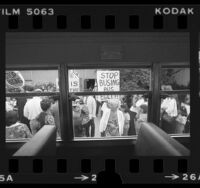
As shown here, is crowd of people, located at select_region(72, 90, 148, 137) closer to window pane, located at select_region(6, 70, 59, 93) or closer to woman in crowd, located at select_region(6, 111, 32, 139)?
window pane, located at select_region(6, 70, 59, 93)

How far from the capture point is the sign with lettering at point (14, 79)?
2438 mm

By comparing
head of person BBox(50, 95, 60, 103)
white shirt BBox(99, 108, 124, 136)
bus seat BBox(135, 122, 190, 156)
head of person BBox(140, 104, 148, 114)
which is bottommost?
bus seat BBox(135, 122, 190, 156)

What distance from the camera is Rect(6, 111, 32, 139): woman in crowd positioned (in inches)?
96.7

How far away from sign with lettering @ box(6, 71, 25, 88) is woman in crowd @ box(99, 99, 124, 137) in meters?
0.67

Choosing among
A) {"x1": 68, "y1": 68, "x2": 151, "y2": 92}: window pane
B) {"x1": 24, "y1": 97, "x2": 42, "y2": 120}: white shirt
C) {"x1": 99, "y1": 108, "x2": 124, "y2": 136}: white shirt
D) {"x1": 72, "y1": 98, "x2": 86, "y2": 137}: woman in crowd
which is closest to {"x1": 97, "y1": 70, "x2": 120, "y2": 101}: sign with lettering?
{"x1": 68, "y1": 68, "x2": 151, "y2": 92}: window pane

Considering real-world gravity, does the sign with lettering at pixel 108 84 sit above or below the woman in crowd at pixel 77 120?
above

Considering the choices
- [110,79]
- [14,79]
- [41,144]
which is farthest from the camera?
[110,79]

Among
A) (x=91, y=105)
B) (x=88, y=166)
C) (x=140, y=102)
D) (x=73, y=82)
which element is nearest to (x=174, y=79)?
(x=140, y=102)

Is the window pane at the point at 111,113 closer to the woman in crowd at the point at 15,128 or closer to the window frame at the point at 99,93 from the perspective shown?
the window frame at the point at 99,93

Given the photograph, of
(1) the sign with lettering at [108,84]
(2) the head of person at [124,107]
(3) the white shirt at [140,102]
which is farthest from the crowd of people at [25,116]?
(3) the white shirt at [140,102]

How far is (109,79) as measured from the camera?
2.56 metres

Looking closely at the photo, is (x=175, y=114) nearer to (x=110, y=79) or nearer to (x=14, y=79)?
(x=110, y=79)

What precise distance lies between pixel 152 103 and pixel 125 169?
53.8 inches

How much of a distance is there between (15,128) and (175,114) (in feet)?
3.95
